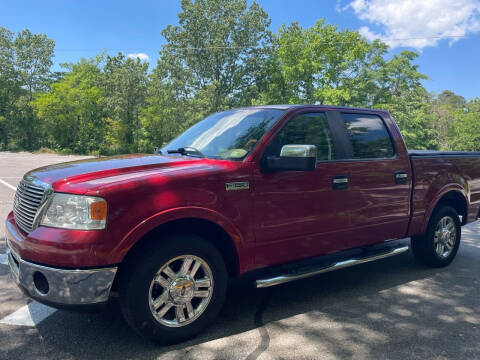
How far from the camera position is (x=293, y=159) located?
3404mm

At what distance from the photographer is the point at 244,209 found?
11.1ft

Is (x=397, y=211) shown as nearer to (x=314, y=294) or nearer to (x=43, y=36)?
(x=314, y=294)

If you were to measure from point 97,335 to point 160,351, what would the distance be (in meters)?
0.60

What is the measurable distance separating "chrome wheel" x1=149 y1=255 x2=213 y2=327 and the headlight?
0.61 meters

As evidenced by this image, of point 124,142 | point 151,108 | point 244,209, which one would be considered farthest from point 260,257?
point 124,142

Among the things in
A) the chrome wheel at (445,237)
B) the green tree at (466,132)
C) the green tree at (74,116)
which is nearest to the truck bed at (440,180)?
the chrome wheel at (445,237)

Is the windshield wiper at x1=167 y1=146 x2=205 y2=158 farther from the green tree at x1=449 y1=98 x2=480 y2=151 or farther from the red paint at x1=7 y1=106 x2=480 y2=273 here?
the green tree at x1=449 y1=98 x2=480 y2=151

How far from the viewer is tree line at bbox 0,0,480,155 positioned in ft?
139

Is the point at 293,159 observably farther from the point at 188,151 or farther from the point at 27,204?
the point at 27,204

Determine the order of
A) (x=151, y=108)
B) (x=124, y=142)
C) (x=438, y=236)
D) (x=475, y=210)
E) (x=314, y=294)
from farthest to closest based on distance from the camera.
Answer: (x=124, y=142) < (x=151, y=108) < (x=475, y=210) < (x=438, y=236) < (x=314, y=294)

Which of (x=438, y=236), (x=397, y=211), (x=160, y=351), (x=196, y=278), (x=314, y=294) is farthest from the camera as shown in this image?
(x=438, y=236)

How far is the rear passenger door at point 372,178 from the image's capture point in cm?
420

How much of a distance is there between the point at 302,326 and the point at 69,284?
1925mm

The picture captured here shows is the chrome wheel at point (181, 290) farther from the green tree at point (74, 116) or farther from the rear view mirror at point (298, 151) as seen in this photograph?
the green tree at point (74, 116)
